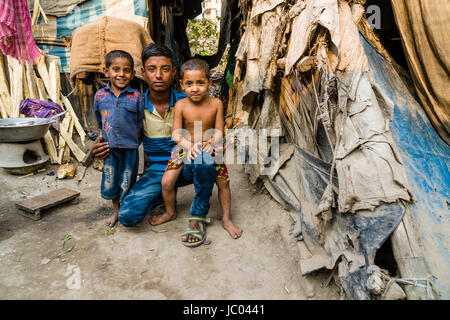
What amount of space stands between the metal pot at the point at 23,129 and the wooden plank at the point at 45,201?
98 cm

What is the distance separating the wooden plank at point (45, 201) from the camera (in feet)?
7.89

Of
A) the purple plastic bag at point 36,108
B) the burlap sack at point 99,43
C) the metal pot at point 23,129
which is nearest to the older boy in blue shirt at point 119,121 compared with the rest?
the burlap sack at point 99,43

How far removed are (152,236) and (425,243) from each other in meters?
1.84

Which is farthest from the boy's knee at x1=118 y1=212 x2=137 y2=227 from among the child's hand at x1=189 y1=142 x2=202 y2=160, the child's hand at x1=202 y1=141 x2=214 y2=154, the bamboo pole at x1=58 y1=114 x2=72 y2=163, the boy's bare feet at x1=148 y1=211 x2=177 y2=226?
the bamboo pole at x1=58 y1=114 x2=72 y2=163

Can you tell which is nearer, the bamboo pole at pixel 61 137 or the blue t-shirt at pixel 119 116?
the blue t-shirt at pixel 119 116

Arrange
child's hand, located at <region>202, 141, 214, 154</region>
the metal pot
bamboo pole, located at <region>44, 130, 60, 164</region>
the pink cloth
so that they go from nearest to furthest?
1. child's hand, located at <region>202, 141, 214, 154</region>
2. the metal pot
3. the pink cloth
4. bamboo pole, located at <region>44, 130, 60, 164</region>

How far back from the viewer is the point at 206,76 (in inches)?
84.5

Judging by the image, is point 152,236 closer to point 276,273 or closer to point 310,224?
point 276,273

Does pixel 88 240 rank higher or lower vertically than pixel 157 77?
lower

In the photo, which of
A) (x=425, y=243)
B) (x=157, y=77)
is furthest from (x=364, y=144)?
(x=157, y=77)

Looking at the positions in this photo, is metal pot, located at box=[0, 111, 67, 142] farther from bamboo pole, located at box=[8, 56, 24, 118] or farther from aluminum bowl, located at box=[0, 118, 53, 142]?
bamboo pole, located at box=[8, 56, 24, 118]

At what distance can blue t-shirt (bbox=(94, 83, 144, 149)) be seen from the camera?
2.17 m

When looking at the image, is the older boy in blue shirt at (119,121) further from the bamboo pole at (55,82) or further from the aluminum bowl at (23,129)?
the bamboo pole at (55,82)

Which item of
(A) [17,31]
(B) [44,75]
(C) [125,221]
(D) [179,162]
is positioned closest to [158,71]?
(D) [179,162]
